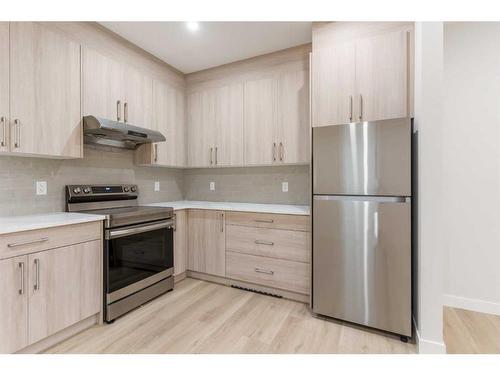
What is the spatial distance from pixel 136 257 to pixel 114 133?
3.84ft

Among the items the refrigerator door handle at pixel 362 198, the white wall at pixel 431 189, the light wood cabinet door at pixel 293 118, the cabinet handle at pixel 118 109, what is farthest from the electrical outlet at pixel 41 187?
the white wall at pixel 431 189

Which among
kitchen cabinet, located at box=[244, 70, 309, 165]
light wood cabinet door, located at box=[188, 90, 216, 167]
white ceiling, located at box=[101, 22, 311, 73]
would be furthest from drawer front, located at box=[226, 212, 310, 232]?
white ceiling, located at box=[101, 22, 311, 73]

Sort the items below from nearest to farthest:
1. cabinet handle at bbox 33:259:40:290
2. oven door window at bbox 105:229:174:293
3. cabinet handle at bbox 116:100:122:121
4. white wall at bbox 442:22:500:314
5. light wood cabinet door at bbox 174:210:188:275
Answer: cabinet handle at bbox 33:259:40:290 → oven door window at bbox 105:229:174:293 → white wall at bbox 442:22:500:314 → cabinet handle at bbox 116:100:122:121 → light wood cabinet door at bbox 174:210:188:275

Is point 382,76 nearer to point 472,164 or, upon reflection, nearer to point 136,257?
point 472,164

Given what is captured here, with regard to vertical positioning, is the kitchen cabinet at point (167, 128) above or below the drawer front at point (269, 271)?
above

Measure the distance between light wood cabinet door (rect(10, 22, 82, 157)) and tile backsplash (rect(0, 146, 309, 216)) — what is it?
328mm

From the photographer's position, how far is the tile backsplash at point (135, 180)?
2.07 meters

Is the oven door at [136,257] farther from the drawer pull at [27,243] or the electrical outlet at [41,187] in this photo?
the electrical outlet at [41,187]

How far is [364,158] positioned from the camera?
1944 mm

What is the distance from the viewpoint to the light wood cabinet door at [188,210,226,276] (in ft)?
9.25

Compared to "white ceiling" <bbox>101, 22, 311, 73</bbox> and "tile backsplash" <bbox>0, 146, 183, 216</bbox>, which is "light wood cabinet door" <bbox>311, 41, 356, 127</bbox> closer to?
"white ceiling" <bbox>101, 22, 311, 73</bbox>

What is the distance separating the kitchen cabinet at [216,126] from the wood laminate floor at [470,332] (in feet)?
7.98

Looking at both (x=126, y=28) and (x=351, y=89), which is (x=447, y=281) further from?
(x=126, y=28)

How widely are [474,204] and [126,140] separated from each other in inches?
136
